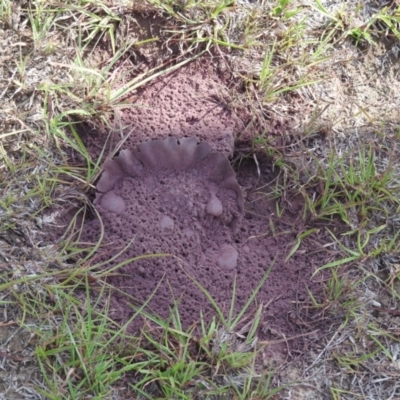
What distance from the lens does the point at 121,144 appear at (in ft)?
5.49

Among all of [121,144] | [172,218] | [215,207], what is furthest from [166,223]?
[121,144]

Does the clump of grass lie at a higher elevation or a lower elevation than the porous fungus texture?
lower

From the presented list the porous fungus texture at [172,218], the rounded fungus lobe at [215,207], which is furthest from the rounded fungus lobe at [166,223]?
the rounded fungus lobe at [215,207]

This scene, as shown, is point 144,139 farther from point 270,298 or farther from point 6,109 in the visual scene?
point 270,298

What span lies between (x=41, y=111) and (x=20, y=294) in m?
0.53

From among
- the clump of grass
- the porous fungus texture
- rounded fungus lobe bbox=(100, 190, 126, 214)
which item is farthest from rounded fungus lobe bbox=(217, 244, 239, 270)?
rounded fungus lobe bbox=(100, 190, 126, 214)

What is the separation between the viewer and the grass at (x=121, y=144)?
4.78 ft

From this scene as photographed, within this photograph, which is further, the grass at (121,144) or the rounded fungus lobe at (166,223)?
the rounded fungus lobe at (166,223)

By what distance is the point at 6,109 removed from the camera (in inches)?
65.9

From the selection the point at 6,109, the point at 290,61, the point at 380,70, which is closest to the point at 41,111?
the point at 6,109

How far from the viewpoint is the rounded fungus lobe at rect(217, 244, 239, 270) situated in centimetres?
159

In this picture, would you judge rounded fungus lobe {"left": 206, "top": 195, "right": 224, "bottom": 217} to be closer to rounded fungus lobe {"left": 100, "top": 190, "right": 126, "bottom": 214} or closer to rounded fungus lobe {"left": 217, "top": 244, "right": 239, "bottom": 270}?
rounded fungus lobe {"left": 217, "top": 244, "right": 239, "bottom": 270}

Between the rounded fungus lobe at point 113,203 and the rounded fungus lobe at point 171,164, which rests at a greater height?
the rounded fungus lobe at point 171,164

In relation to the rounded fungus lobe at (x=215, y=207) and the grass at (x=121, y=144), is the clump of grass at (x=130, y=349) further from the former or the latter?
the rounded fungus lobe at (x=215, y=207)
